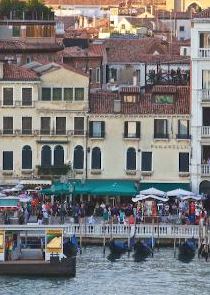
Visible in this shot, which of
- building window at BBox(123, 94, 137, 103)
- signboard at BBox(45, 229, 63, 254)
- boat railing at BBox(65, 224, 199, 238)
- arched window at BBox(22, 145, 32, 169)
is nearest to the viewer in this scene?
signboard at BBox(45, 229, 63, 254)

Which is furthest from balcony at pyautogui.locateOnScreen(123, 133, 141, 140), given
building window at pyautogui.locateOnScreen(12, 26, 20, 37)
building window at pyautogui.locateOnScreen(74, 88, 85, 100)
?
building window at pyautogui.locateOnScreen(12, 26, 20, 37)

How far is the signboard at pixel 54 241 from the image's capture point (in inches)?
2539

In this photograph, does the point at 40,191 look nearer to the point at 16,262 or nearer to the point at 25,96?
the point at 25,96

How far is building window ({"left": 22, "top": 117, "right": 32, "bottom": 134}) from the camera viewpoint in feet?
269

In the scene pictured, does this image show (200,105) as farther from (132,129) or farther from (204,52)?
(132,129)

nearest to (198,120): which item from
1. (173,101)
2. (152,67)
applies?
(173,101)

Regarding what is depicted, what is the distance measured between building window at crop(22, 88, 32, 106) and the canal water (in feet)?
45.6

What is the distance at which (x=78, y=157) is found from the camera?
8150cm

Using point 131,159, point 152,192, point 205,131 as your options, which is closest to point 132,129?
point 131,159

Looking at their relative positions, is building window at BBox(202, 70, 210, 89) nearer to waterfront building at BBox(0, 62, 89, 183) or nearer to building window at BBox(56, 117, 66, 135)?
waterfront building at BBox(0, 62, 89, 183)

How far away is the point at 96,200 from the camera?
7844 centimetres

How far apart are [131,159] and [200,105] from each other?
329cm

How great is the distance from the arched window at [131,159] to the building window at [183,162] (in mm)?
1731

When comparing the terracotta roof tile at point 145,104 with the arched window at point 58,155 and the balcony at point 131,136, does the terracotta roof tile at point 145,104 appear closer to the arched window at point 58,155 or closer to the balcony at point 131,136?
the balcony at point 131,136
